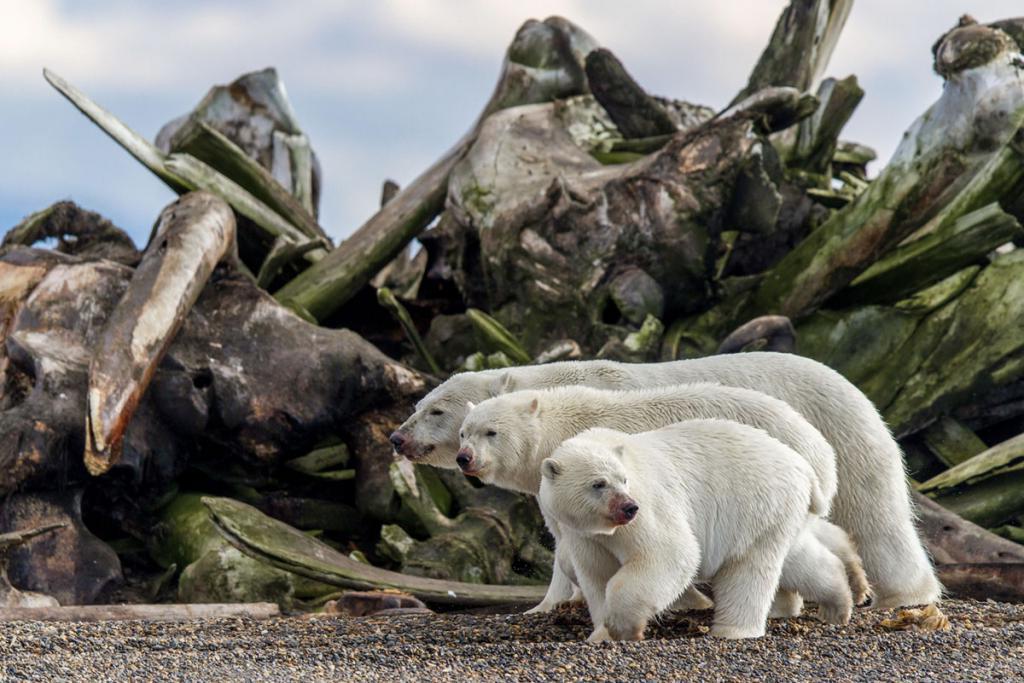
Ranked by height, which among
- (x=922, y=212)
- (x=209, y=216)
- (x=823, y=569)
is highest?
(x=922, y=212)

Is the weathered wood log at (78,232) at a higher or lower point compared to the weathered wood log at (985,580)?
higher

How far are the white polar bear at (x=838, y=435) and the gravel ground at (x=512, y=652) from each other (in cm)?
54

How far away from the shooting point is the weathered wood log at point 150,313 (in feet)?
33.1

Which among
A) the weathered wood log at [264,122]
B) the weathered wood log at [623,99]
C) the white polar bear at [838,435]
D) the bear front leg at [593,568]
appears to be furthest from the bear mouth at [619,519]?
the weathered wood log at [264,122]

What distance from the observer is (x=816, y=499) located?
6.47 m

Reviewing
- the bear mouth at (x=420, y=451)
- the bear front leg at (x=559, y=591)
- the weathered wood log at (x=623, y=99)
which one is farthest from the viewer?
the weathered wood log at (x=623, y=99)

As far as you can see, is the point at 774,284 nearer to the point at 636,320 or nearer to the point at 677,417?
the point at 636,320

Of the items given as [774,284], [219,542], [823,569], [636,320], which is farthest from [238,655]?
[774,284]

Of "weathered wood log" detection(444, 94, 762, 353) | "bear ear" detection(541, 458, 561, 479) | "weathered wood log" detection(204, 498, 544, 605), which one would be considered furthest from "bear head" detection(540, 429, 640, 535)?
"weathered wood log" detection(444, 94, 762, 353)

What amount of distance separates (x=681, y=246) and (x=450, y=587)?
185 inches

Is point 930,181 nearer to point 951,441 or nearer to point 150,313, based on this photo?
point 951,441

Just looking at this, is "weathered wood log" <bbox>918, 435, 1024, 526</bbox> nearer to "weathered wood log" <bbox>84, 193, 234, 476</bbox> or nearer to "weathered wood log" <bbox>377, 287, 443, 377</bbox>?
"weathered wood log" <bbox>377, 287, 443, 377</bbox>

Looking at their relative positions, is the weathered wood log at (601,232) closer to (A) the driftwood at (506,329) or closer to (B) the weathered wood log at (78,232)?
(A) the driftwood at (506,329)

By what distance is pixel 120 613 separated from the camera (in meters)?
8.13
